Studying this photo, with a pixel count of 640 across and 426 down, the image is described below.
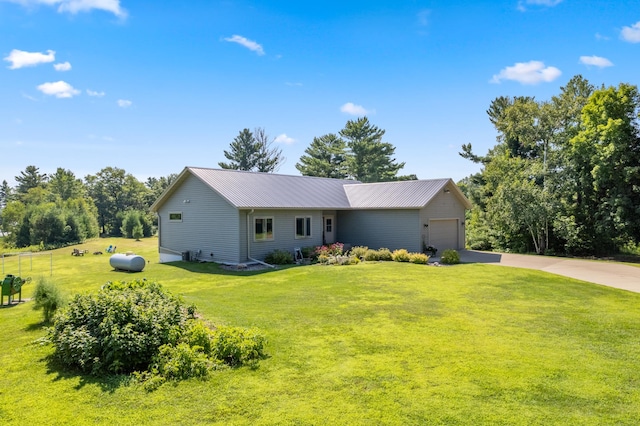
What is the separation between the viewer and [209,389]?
5.05m

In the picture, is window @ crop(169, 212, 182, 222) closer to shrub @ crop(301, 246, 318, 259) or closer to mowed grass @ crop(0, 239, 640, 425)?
shrub @ crop(301, 246, 318, 259)

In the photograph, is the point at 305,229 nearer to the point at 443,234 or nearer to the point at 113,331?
the point at 443,234

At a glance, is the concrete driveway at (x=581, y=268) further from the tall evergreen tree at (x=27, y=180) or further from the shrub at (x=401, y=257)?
the tall evergreen tree at (x=27, y=180)

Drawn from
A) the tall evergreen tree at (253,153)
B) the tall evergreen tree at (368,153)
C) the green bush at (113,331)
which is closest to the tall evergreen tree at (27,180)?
the tall evergreen tree at (253,153)

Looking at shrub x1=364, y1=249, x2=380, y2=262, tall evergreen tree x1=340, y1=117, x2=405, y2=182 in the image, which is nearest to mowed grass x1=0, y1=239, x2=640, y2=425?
shrub x1=364, y1=249, x2=380, y2=262

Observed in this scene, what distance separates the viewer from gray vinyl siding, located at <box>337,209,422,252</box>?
65.1 ft

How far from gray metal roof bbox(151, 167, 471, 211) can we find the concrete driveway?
4076mm

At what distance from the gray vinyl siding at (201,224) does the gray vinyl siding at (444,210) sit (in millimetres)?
9636

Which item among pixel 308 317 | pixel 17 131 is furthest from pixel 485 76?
pixel 17 131

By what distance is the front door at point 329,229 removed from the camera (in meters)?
22.2

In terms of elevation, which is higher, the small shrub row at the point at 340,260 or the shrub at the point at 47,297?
the shrub at the point at 47,297

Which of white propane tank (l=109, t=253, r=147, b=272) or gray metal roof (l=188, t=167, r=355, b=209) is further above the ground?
gray metal roof (l=188, t=167, r=355, b=209)

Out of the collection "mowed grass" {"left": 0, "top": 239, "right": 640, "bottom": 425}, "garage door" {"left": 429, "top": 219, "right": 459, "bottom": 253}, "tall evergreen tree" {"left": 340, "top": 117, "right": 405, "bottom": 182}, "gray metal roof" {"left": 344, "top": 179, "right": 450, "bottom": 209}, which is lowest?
"mowed grass" {"left": 0, "top": 239, "right": 640, "bottom": 425}

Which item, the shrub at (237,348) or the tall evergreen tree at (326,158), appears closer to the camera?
the shrub at (237,348)
